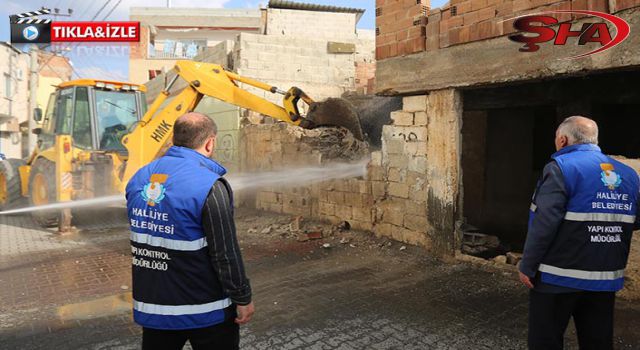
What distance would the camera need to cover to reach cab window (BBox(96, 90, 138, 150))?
8.94 metres

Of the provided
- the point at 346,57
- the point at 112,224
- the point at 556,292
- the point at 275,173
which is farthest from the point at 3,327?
the point at 346,57

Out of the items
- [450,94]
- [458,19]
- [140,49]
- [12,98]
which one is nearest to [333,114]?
[450,94]

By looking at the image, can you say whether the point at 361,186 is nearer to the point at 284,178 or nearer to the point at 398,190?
the point at 398,190

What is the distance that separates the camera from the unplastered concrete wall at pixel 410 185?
5.82 metres

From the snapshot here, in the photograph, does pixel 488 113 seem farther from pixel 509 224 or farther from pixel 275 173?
pixel 275 173

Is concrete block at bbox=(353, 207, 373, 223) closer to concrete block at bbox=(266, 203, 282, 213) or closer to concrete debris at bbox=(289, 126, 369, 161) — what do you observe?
concrete debris at bbox=(289, 126, 369, 161)

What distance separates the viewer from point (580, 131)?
273 cm

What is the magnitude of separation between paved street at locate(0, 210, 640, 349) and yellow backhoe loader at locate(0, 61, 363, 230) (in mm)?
1576

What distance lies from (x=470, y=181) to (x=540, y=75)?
16.0ft

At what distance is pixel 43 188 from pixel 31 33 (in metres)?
14.3

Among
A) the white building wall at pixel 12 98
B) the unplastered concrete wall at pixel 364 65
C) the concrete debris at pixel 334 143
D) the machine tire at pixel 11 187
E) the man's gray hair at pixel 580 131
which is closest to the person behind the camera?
the man's gray hair at pixel 580 131

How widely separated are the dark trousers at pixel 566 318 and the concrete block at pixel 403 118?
4.05 metres

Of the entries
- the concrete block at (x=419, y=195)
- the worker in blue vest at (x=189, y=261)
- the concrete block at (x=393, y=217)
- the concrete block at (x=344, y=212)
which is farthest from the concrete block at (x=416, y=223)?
the worker in blue vest at (x=189, y=261)

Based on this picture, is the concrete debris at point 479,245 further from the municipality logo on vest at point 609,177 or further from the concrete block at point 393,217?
the municipality logo on vest at point 609,177
